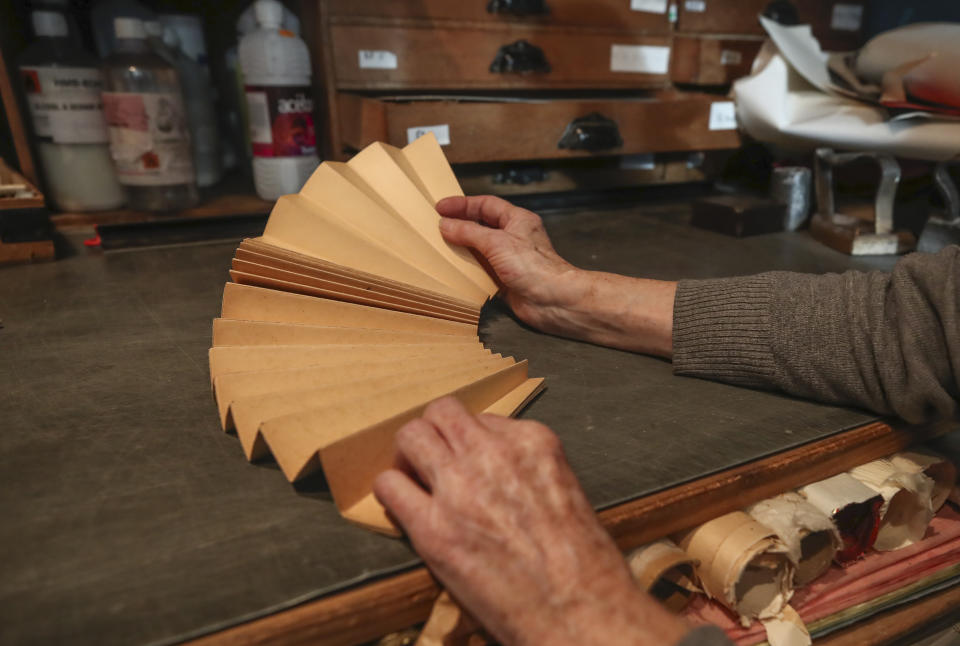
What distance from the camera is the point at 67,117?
110 cm

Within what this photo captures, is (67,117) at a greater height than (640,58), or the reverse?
(640,58)

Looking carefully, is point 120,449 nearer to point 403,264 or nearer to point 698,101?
point 403,264

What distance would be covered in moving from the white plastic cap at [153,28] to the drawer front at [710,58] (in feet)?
3.82

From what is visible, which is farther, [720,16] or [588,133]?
[720,16]

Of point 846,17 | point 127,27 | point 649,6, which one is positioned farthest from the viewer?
point 846,17

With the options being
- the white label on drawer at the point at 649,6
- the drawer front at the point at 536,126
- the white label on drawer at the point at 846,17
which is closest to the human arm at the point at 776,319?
the drawer front at the point at 536,126

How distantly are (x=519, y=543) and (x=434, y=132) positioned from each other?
2.90 feet

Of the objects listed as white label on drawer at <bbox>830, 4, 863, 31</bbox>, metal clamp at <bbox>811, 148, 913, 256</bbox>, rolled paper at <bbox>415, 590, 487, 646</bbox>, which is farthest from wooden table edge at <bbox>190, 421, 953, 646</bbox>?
white label on drawer at <bbox>830, 4, 863, 31</bbox>

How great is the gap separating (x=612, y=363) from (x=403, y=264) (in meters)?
0.29

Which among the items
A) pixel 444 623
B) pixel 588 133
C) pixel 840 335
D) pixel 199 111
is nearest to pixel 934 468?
pixel 840 335

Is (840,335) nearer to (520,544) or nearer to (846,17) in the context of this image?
(520,544)

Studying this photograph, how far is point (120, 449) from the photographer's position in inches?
21.0

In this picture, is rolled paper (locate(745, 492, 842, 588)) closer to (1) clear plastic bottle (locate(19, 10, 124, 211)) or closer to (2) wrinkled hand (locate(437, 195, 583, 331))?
(2) wrinkled hand (locate(437, 195, 583, 331))

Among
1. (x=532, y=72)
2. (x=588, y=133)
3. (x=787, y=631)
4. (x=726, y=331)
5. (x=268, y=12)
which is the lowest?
(x=787, y=631)
